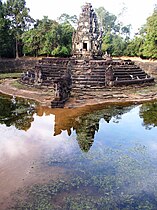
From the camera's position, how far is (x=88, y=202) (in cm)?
850

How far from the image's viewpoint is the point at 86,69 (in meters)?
29.5

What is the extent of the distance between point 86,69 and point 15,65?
23.7 metres

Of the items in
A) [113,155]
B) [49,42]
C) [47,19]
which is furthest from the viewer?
[47,19]

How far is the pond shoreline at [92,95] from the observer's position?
2188 cm

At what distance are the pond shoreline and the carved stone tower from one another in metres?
8.97

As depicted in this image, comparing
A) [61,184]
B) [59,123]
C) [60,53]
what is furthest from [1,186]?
[60,53]

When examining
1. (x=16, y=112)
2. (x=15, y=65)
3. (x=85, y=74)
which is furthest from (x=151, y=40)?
(x=16, y=112)

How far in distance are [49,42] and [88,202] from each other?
149 ft

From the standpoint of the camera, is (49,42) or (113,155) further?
(49,42)

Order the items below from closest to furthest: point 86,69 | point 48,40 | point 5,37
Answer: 1. point 86,69
2. point 5,37
3. point 48,40

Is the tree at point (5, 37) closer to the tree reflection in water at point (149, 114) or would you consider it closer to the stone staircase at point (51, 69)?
the stone staircase at point (51, 69)

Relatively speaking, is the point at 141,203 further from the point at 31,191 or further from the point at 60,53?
the point at 60,53

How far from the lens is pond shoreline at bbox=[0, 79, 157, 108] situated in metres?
21.9

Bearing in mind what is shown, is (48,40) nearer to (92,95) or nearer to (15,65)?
(15,65)
